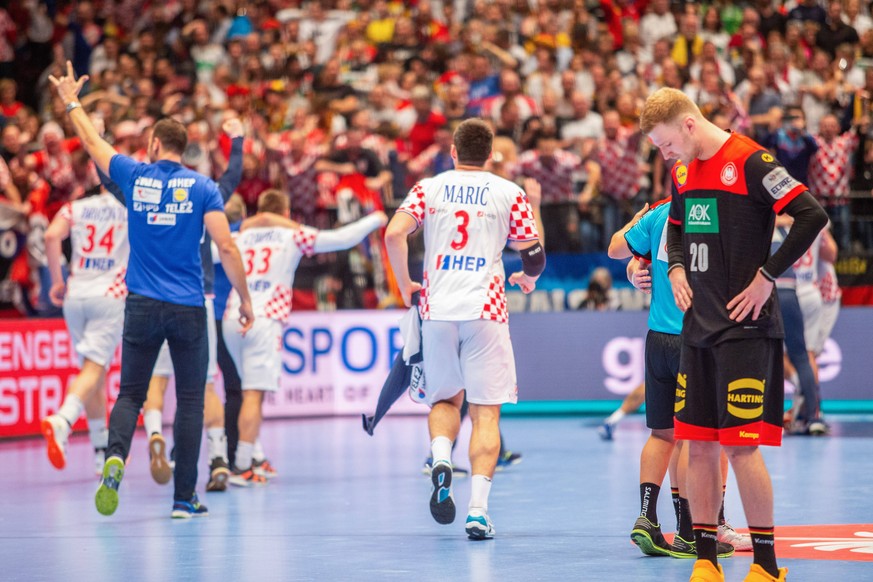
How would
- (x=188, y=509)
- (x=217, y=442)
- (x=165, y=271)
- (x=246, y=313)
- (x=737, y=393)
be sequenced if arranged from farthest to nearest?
1. (x=217, y=442)
2. (x=246, y=313)
3. (x=188, y=509)
4. (x=165, y=271)
5. (x=737, y=393)

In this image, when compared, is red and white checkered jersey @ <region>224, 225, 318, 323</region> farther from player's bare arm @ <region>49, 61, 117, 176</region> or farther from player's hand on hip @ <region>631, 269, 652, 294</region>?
player's hand on hip @ <region>631, 269, 652, 294</region>

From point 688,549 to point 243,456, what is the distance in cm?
422

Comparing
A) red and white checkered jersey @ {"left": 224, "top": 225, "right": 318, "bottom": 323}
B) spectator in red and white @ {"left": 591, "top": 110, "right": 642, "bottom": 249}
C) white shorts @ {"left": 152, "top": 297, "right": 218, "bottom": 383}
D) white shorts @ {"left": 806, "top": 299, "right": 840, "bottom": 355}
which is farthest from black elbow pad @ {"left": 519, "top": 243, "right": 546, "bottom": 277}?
spectator in red and white @ {"left": 591, "top": 110, "right": 642, "bottom": 249}

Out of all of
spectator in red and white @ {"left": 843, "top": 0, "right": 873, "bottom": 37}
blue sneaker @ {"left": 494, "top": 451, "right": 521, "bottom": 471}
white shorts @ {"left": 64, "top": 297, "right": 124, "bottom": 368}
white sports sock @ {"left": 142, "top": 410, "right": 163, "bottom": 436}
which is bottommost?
blue sneaker @ {"left": 494, "top": 451, "right": 521, "bottom": 471}

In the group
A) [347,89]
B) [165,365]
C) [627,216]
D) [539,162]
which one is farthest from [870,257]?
[165,365]

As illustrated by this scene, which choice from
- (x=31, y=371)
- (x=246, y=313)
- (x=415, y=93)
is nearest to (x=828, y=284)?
(x=415, y=93)

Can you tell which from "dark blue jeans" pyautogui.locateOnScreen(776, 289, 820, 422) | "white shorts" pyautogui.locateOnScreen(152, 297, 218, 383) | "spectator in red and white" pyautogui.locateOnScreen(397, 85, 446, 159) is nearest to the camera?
"white shorts" pyautogui.locateOnScreen(152, 297, 218, 383)

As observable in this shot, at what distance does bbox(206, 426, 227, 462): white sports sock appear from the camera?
959cm

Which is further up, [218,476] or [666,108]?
[666,108]

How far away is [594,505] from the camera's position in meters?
8.45

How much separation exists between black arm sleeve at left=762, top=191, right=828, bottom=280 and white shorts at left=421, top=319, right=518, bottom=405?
2272 millimetres

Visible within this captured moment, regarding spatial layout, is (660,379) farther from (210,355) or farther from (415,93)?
(415,93)

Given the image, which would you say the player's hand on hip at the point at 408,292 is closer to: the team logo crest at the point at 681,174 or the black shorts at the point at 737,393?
the team logo crest at the point at 681,174

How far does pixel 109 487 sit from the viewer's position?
764 cm
